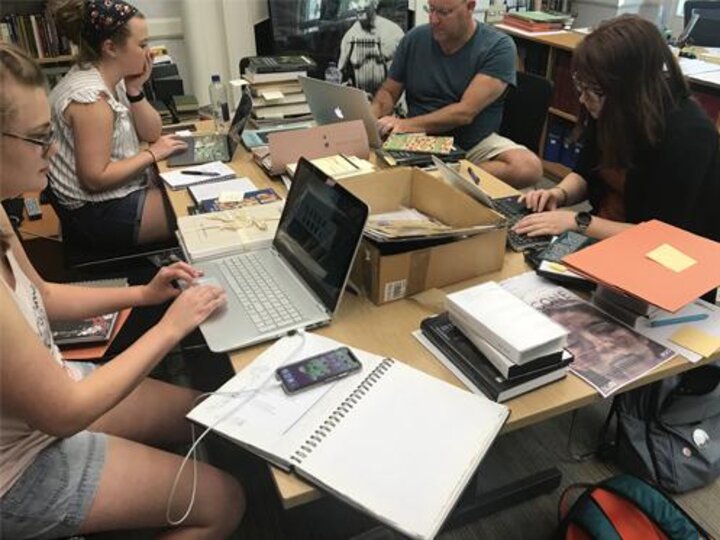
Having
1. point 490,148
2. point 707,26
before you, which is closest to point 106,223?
point 490,148

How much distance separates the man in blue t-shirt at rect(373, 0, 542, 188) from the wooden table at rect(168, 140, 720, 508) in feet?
4.09

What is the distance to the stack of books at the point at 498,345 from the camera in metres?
0.97

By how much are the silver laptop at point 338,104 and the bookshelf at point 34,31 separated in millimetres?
1813

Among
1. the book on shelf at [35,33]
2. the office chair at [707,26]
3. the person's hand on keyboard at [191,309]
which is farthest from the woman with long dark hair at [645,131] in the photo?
the book on shelf at [35,33]

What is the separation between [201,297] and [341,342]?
293 millimetres

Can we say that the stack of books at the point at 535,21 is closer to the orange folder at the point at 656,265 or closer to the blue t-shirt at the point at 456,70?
the blue t-shirt at the point at 456,70

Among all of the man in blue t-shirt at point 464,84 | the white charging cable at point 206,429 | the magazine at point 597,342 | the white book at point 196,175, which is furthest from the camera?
the man in blue t-shirt at point 464,84

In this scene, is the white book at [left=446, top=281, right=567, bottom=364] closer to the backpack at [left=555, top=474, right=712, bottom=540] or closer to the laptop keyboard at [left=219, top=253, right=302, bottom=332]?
the laptop keyboard at [left=219, top=253, right=302, bottom=332]

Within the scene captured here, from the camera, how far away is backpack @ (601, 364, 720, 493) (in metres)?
1.62

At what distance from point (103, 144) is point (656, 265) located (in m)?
1.57

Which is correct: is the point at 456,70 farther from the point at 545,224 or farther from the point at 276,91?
the point at 545,224

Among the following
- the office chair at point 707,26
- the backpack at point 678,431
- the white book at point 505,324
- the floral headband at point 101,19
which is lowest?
the backpack at point 678,431

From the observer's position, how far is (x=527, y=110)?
261cm

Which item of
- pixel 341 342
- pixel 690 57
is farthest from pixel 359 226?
pixel 690 57
